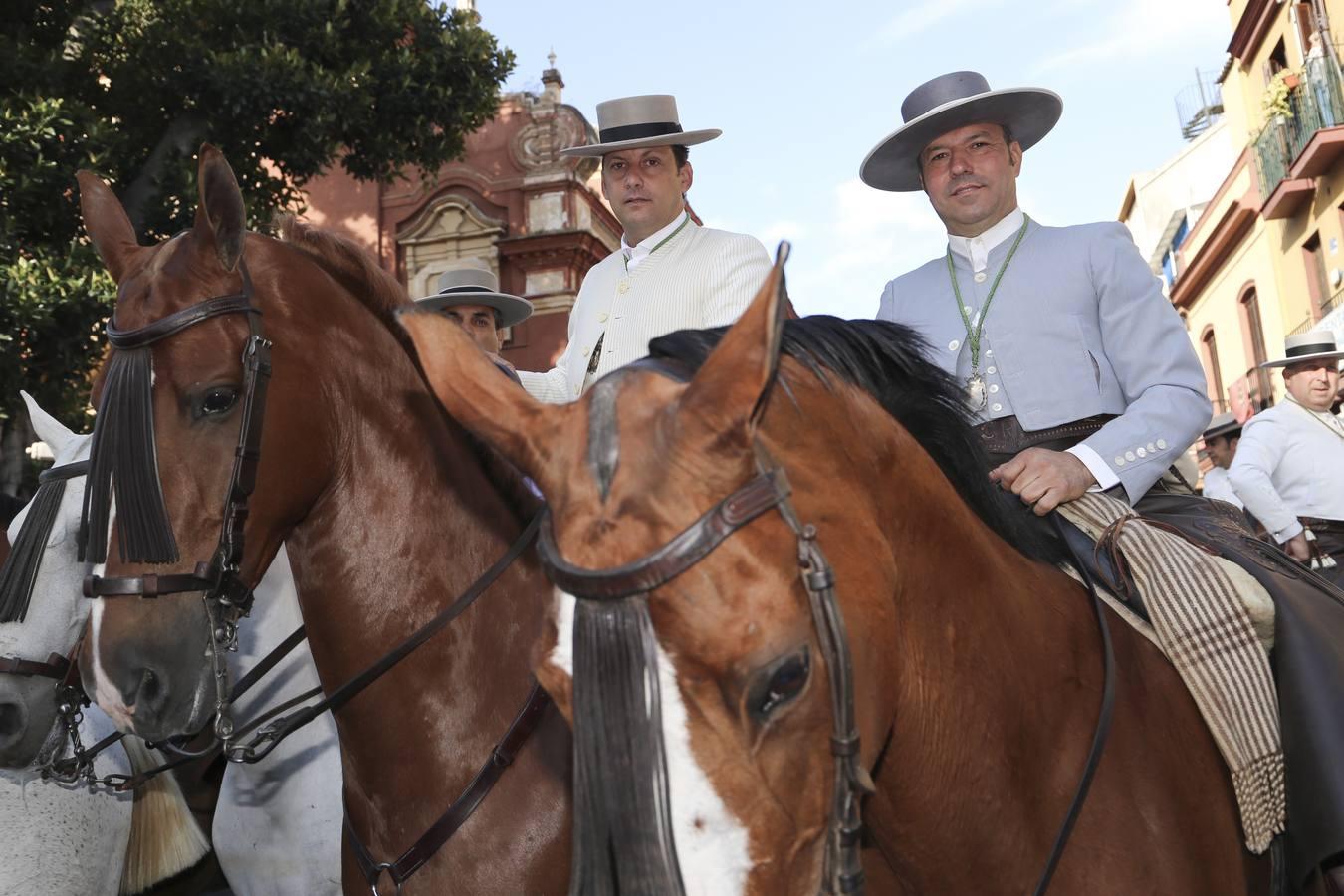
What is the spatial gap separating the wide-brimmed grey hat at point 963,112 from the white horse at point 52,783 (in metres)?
2.64

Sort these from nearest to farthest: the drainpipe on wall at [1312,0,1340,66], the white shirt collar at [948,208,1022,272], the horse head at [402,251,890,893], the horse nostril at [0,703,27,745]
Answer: the horse head at [402,251,890,893], the white shirt collar at [948,208,1022,272], the horse nostril at [0,703,27,745], the drainpipe on wall at [1312,0,1340,66]

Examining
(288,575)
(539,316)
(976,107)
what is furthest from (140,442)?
(539,316)

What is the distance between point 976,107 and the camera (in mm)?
3088

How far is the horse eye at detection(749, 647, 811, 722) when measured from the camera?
1.45 metres

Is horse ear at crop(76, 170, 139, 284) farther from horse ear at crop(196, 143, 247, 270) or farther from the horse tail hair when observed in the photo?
the horse tail hair

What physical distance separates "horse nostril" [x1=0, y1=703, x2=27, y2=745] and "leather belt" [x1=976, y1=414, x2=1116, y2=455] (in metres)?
2.83

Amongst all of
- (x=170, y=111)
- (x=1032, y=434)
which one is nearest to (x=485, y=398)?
(x=1032, y=434)

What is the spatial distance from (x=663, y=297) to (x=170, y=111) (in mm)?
9262

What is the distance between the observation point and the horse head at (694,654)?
4.66 feet

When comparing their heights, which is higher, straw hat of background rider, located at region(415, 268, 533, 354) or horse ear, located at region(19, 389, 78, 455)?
straw hat of background rider, located at region(415, 268, 533, 354)

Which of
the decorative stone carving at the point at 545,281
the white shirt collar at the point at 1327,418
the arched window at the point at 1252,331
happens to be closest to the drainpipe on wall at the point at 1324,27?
the arched window at the point at 1252,331

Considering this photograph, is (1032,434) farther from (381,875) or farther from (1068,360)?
(381,875)

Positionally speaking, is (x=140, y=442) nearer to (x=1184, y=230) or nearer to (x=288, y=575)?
(x=288, y=575)

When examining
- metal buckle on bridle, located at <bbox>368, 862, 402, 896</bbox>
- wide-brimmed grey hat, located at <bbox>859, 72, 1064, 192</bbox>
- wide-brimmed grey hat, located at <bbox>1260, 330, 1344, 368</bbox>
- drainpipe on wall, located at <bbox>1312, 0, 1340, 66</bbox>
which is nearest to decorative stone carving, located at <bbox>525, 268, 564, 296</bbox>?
drainpipe on wall, located at <bbox>1312, 0, 1340, 66</bbox>
